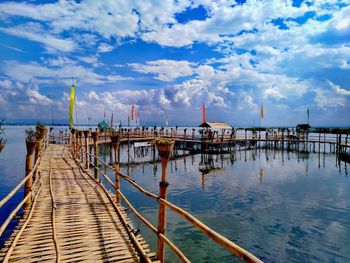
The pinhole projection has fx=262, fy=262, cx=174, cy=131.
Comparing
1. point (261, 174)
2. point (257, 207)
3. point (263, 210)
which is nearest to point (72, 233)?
point (263, 210)

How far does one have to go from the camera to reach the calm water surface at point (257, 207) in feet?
29.6

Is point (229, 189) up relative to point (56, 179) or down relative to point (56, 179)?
down

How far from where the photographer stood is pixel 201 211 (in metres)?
12.6

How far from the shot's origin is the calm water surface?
356 inches

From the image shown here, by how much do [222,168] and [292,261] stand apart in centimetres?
1613

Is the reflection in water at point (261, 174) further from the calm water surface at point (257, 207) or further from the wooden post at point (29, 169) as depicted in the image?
the wooden post at point (29, 169)

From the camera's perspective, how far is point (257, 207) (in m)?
13.3

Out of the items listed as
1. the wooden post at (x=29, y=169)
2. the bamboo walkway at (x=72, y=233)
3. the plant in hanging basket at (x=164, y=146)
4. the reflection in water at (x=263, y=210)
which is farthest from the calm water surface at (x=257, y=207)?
the plant in hanging basket at (x=164, y=146)

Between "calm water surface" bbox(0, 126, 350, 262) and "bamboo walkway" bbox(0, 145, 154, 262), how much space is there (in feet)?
9.92

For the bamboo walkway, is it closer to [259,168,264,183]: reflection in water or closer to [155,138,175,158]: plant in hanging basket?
[155,138,175,158]: plant in hanging basket

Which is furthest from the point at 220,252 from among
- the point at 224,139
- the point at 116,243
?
the point at 224,139

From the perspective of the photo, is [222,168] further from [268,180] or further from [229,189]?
[229,189]

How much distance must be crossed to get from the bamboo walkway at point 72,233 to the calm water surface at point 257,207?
3024 millimetres

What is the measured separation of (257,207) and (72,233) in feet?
33.6
